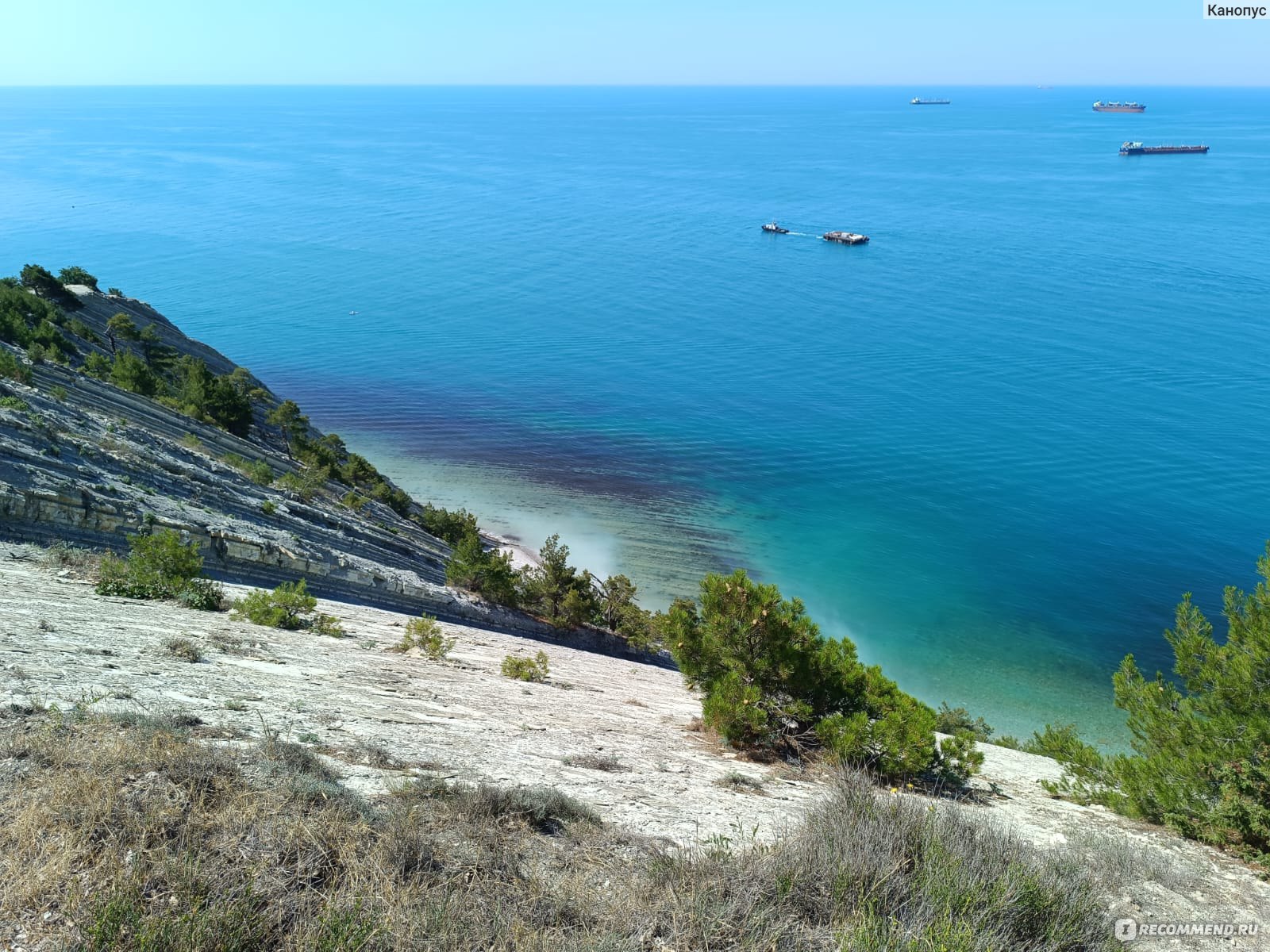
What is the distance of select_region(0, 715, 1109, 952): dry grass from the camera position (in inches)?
233

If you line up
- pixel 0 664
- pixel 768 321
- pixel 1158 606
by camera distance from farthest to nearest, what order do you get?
1. pixel 768 321
2. pixel 1158 606
3. pixel 0 664

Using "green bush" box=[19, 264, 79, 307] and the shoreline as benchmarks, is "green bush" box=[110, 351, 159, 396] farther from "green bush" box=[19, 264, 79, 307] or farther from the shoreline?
the shoreline

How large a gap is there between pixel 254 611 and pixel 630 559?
25.2 meters

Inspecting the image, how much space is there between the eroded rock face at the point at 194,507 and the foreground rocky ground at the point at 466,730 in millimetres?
1589

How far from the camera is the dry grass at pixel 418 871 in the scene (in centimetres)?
593

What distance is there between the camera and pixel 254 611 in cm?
1495

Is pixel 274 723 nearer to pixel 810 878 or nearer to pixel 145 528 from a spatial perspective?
pixel 810 878

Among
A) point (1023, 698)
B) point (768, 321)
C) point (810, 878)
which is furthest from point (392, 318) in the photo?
point (810, 878)

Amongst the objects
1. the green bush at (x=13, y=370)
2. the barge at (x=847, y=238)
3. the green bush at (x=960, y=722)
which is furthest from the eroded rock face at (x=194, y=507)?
the barge at (x=847, y=238)

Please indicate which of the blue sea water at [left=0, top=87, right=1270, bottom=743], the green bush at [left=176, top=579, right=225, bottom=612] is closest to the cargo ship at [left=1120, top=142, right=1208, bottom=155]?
the blue sea water at [left=0, top=87, right=1270, bottom=743]

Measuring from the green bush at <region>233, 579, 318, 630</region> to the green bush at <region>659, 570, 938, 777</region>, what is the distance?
733 centimetres

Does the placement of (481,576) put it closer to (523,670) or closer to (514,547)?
(523,670)

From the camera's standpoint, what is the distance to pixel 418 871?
6.76 metres

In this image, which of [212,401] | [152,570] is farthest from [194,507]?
[212,401]
